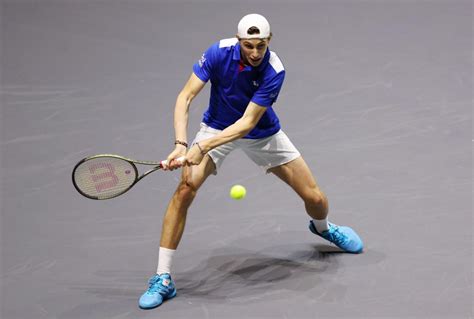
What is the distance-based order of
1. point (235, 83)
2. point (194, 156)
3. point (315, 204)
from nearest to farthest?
point (194, 156) → point (235, 83) → point (315, 204)

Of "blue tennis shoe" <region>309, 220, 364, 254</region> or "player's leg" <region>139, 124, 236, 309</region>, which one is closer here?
"player's leg" <region>139, 124, 236, 309</region>

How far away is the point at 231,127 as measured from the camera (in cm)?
569

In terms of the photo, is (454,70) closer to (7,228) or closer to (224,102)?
(224,102)

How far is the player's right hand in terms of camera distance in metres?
5.45

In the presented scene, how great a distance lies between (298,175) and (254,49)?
1.02 metres

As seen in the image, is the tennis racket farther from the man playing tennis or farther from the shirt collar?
the shirt collar

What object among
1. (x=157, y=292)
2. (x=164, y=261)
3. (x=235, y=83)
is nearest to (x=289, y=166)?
(x=235, y=83)

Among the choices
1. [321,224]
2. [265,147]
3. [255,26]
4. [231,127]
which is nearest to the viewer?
[255,26]

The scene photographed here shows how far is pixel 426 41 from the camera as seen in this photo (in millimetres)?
9844

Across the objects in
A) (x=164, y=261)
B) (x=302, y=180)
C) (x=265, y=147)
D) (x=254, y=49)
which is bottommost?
(x=164, y=261)

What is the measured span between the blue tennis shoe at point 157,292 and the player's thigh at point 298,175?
104cm

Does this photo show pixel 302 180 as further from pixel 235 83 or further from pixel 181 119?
pixel 181 119

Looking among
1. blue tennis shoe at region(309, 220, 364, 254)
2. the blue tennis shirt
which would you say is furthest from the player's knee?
blue tennis shoe at region(309, 220, 364, 254)

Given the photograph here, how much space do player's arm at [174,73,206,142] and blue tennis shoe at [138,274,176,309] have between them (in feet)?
3.00
